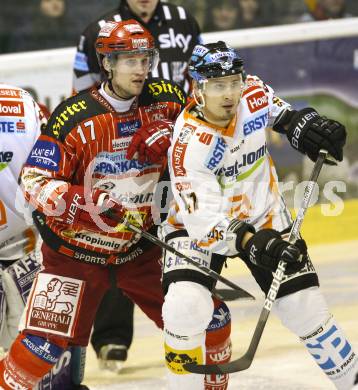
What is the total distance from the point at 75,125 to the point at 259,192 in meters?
0.64

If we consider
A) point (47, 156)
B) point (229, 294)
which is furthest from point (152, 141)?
point (229, 294)

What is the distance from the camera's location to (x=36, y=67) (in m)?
6.55

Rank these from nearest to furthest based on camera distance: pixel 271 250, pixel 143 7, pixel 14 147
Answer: pixel 271 250 → pixel 14 147 → pixel 143 7

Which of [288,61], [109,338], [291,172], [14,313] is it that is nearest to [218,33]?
[288,61]

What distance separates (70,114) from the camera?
4066mm

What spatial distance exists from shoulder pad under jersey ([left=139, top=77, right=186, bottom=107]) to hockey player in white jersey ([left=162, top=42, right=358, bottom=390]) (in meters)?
0.25

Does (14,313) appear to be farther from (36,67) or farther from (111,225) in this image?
(36,67)

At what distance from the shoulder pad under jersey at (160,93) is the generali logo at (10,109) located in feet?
1.55

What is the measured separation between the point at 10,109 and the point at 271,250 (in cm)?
117

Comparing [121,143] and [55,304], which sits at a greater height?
[121,143]

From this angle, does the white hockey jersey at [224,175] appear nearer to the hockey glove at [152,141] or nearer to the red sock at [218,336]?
the hockey glove at [152,141]

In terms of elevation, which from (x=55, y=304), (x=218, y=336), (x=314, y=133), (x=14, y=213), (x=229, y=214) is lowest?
(x=218, y=336)

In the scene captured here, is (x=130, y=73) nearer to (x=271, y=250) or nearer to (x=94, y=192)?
(x=94, y=192)

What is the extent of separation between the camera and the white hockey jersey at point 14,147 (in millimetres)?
4324
